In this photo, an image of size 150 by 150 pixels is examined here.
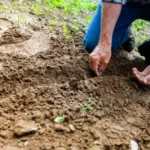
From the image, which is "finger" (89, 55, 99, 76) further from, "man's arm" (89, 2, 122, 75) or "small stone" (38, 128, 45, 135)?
"small stone" (38, 128, 45, 135)

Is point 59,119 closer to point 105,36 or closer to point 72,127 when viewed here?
point 72,127

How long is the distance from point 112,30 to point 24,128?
3.11ft

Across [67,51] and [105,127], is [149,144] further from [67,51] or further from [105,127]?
[67,51]

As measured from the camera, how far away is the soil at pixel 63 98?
4.72 feet

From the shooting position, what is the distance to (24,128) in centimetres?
144

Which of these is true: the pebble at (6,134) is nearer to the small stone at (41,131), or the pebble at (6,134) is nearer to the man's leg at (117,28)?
the small stone at (41,131)

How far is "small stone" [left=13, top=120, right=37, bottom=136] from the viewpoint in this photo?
141 cm

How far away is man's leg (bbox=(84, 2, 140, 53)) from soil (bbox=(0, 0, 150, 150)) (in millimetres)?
112

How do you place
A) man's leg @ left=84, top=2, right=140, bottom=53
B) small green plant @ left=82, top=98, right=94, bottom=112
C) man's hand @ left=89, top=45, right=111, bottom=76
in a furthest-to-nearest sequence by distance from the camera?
man's leg @ left=84, top=2, right=140, bottom=53 → man's hand @ left=89, top=45, right=111, bottom=76 → small green plant @ left=82, top=98, right=94, bottom=112

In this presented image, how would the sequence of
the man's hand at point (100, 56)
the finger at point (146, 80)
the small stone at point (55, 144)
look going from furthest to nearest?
the finger at point (146, 80), the man's hand at point (100, 56), the small stone at point (55, 144)

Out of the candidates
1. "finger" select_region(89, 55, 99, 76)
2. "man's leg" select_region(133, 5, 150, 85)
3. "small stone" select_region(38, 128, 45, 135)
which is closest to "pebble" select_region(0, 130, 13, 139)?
"small stone" select_region(38, 128, 45, 135)

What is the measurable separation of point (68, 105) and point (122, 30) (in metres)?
1.01

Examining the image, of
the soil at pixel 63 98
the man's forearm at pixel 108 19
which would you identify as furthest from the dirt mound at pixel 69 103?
the man's forearm at pixel 108 19

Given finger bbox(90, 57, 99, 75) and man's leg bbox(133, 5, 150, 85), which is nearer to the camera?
finger bbox(90, 57, 99, 75)
